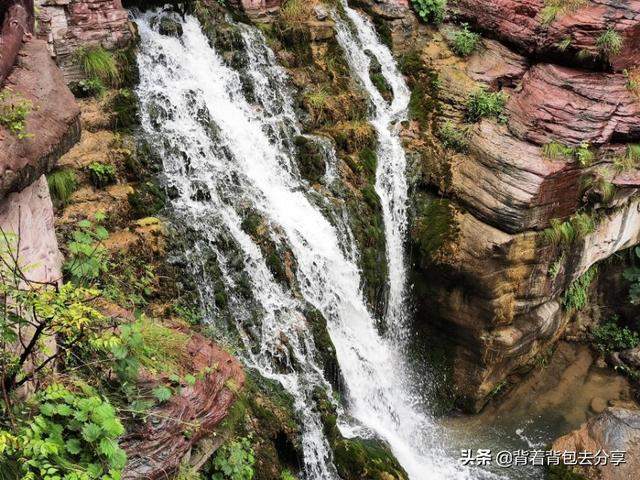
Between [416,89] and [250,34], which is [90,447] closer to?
[250,34]

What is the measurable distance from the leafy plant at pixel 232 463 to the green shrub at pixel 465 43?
791 centimetres

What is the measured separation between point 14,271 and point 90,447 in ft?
3.59

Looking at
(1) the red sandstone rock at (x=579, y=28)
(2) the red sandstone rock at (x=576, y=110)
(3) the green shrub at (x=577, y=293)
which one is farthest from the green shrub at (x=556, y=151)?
(3) the green shrub at (x=577, y=293)

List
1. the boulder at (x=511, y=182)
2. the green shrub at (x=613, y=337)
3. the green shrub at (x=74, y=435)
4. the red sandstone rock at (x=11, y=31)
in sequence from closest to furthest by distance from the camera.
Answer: the green shrub at (x=74, y=435) → the red sandstone rock at (x=11, y=31) → the boulder at (x=511, y=182) → the green shrub at (x=613, y=337)

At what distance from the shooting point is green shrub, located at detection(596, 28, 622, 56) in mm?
8891

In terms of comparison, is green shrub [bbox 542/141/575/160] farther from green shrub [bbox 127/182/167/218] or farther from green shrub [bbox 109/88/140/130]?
green shrub [bbox 109/88/140/130]

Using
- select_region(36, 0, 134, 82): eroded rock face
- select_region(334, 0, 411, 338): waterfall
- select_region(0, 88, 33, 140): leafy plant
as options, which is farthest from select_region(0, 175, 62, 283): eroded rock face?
select_region(334, 0, 411, 338): waterfall

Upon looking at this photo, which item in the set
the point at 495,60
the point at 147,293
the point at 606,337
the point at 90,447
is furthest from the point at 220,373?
the point at 606,337

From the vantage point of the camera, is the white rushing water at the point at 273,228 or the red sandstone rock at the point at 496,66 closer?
the white rushing water at the point at 273,228

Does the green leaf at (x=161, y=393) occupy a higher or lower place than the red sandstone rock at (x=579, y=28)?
lower

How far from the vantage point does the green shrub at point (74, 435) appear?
9.93 ft

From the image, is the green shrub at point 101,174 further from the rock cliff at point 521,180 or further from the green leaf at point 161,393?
the rock cliff at point 521,180

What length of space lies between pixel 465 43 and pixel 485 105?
1.60m

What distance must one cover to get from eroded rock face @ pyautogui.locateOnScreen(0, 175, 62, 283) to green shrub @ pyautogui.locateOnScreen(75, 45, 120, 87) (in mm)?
4204
